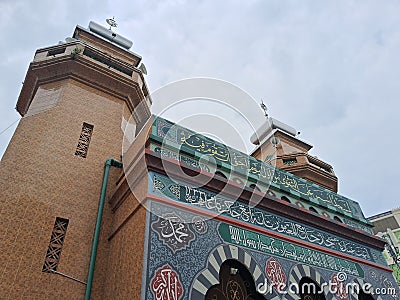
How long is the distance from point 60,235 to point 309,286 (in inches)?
163

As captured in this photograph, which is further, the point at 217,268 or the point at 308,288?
the point at 308,288

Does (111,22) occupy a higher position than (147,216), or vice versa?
(111,22)

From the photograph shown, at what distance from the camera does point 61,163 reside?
20.2 ft

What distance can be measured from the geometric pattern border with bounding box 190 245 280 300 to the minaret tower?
1.76m

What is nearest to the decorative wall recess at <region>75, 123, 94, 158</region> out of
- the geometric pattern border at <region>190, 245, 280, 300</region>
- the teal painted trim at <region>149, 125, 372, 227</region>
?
the teal painted trim at <region>149, 125, 372, 227</region>

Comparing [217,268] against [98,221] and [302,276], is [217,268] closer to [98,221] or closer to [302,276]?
[302,276]

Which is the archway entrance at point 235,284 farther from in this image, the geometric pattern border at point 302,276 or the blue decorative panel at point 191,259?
the geometric pattern border at point 302,276

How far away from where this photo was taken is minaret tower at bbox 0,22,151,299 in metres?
4.96

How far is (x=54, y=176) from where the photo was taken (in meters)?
5.93

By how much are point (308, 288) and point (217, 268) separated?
2037 mm

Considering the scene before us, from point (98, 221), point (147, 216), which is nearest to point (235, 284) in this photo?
point (147, 216)

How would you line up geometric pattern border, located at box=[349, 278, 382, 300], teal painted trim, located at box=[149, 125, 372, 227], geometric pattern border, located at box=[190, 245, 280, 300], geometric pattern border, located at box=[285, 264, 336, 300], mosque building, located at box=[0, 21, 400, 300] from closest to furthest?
geometric pattern border, located at box=[190, 245, 280, 300], mosque building, located at box=[0, 21, 400, 300], geometric pattern border, located at box=[285, 264, 336, 300], teal painted trim, located at box=[149, 125, 372, 227], geometric pattern border, located at box=[349, 278, 382, 300]

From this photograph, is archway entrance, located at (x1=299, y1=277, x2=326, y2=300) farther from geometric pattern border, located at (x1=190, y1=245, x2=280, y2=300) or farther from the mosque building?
geometric pattern border, located at (x1=190, y1=245, x2=280, y2=300)

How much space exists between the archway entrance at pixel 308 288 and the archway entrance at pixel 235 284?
41.6 inches
